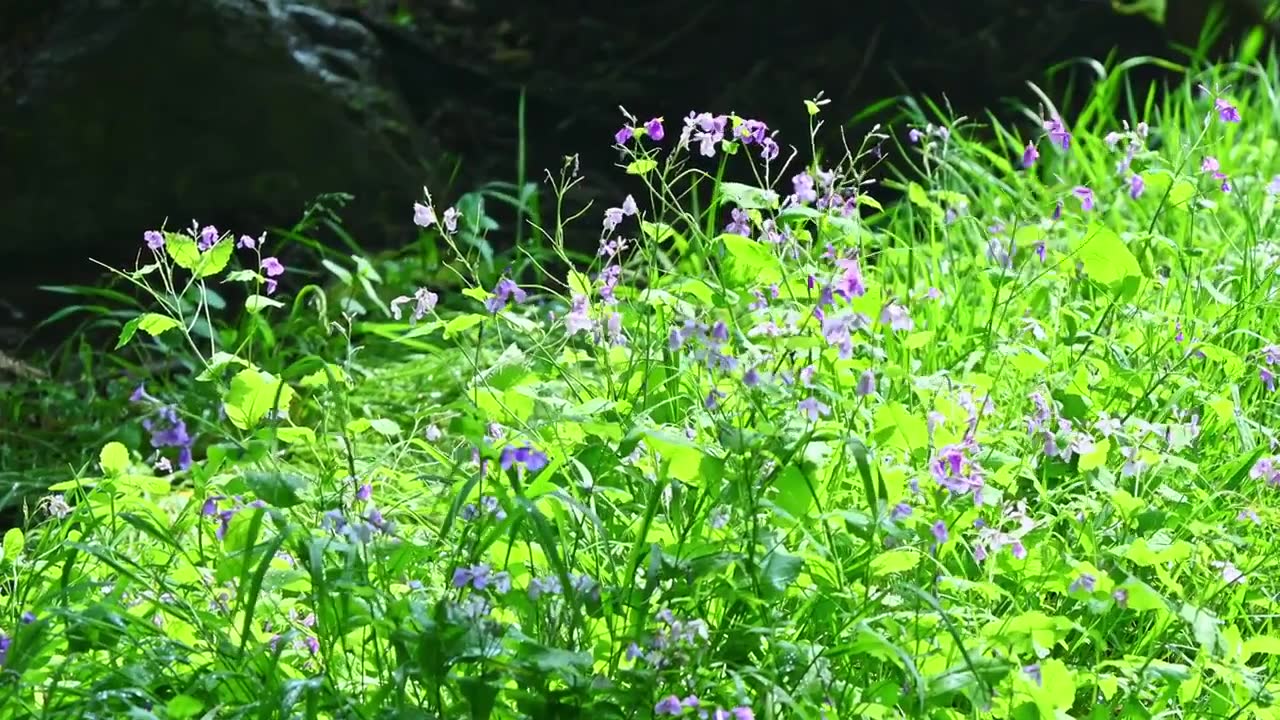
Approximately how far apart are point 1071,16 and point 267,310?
10.6 feet

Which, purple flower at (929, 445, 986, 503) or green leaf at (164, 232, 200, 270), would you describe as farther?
green leaf at (164, 232, 200, 270)

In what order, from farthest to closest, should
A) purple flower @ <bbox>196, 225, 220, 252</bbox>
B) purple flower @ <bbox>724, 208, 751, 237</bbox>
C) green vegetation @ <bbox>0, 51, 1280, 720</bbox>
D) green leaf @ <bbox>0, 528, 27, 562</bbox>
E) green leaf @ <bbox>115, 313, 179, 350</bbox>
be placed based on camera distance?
purple flower @ <bbox>724, 208, 751, 237</bbox>
green leaf @ <bbox>0, 528, 27, 562</bbox>
purple flower @ <bbox>196, 225, 220, 252</bbox>
green leaf @ <bbox>115, 313, 179, 350</bbox>
green vegetation @ <bbox>0, 51, 1280, 720</bbox>

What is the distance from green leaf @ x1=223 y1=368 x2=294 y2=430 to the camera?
188 cm

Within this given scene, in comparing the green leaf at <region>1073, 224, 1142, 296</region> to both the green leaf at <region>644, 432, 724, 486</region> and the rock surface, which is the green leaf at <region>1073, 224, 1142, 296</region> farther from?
the rock surface

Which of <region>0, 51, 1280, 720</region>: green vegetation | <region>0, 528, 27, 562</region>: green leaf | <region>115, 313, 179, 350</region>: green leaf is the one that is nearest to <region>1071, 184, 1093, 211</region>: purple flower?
<region>0, 51, 1280, 720</region>: green vegetation

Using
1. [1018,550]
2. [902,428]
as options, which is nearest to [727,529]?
[902,428]

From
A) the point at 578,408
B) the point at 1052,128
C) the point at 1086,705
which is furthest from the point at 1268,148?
the point at 578,408

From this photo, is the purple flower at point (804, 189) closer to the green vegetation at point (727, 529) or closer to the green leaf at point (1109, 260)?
the green vegetation at point (727, 529)

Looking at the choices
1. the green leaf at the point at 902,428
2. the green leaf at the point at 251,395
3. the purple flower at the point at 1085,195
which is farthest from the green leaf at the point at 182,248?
the purple flower at the point at 1085,195

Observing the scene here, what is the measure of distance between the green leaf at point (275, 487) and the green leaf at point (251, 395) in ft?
0.39

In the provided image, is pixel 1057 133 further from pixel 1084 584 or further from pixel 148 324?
pixel 148 324

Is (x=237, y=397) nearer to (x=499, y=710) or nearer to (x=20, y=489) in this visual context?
(x=499, y=710)

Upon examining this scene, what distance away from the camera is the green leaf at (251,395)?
1.88 m

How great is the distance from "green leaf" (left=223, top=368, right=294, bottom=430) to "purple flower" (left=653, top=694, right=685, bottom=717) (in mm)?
591
